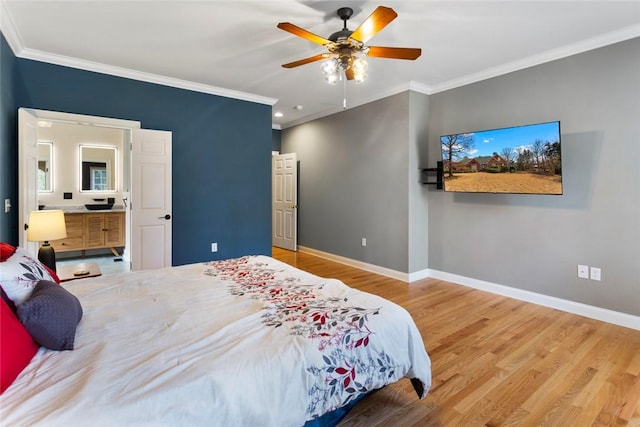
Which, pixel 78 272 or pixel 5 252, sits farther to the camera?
pixel 78 272

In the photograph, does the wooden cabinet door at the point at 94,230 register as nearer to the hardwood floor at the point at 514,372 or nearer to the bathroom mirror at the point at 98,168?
the bathroom mirror at the point at 98,168

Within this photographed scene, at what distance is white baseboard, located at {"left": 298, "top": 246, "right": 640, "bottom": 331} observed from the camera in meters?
3.05

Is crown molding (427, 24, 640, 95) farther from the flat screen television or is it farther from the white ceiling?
the flat screen television

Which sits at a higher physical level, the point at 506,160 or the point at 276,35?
the point at 276,35

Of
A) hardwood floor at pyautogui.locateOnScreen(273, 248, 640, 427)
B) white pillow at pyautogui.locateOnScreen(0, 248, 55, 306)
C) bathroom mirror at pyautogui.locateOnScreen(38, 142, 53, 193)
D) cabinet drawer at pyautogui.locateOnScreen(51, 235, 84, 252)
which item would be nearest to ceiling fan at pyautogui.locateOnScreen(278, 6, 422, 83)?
white pillow at pyautogui.locateOnScreen(0, 248, 55, 306)

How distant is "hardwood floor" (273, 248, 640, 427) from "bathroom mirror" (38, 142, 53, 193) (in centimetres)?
601

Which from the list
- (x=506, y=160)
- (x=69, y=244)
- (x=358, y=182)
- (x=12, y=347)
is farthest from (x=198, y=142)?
(x=506, y=160)

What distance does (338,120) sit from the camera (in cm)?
554

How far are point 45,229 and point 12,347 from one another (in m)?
1.93

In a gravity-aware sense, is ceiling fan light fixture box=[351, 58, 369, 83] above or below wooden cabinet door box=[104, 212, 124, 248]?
above

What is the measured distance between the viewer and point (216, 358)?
1269 millimetres

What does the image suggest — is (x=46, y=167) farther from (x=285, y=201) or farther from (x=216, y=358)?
(x=216, y=358)

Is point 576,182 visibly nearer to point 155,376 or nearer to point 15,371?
point 155,376

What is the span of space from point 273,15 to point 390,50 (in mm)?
996
